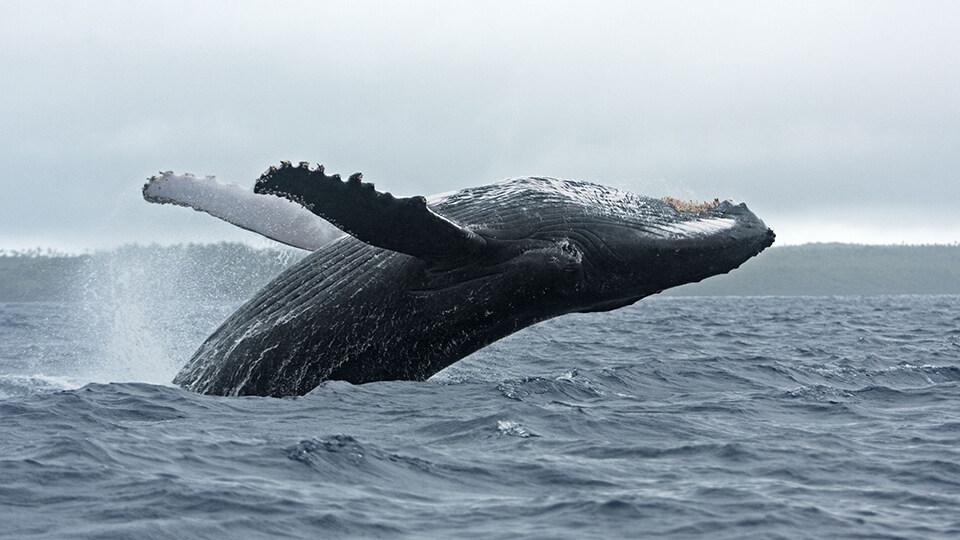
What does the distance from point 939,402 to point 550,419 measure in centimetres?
435

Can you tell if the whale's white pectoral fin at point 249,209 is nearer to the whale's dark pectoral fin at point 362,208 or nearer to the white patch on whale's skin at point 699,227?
the whale's dark pectoral fin at point 362,208

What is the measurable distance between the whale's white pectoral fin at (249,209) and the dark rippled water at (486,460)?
1.52 metres

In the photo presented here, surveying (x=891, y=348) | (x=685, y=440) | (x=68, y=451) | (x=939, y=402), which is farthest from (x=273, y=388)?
(x=891, y=348)

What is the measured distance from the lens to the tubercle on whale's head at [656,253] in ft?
27.8

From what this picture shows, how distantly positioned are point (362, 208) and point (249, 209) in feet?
8.93

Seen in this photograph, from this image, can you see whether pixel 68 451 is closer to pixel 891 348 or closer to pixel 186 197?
pixel 186 197

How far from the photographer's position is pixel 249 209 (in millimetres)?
9609

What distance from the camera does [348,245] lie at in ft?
29.3

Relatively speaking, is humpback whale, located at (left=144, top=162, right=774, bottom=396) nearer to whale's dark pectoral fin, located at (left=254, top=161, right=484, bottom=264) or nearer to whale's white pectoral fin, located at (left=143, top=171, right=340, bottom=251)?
whale's dark pectoral fin, located at (left=254, top=161, right=484, bottom=264)

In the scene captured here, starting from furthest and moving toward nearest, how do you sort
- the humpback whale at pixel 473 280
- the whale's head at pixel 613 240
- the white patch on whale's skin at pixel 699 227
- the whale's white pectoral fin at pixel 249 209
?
1. the whale's white pectoral fin at pixel 249 209
2. the white patch on whale's skin at pixel 699 227
3. the whale's head at pixel 613 240
4. the humpback whale at pixel 473 280

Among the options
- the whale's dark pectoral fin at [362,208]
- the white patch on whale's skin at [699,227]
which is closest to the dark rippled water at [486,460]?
the whale's dark pectoral fin at [362,208]


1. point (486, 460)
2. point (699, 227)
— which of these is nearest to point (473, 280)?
point (486, 460)

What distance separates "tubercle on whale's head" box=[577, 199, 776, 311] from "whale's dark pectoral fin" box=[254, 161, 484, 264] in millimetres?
1294

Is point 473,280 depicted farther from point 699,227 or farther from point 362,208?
point 699,227
